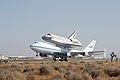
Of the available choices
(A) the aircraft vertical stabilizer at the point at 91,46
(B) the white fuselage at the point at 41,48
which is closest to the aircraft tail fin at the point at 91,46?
(A) the aircraft vertical stabilizer at the point at 91,46

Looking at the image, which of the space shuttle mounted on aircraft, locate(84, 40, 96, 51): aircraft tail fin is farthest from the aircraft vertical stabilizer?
the space shuttle mounted on aircraft

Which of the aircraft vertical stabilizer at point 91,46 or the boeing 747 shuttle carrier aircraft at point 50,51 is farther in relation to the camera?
the aircraft vertical stabilizer at point 91,46

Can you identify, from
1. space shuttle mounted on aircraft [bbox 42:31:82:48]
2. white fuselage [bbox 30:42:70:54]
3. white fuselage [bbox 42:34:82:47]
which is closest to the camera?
white fuselage [bbox 30:42:70:54]

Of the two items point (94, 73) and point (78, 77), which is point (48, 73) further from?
point (78, 77)

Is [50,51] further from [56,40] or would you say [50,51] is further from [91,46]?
[56,40]

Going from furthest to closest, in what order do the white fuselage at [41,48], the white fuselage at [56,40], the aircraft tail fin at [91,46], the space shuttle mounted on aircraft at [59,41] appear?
the space shuttle mounted on aircraft at [59,41] → the white fuselage at [56,40] → the aircraft tail fin at [91,46] → the white fuselage at [41,48]

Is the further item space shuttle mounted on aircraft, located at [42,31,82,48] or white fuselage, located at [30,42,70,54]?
space shuttle mounted on aircraft, located at [42,31,82,48]

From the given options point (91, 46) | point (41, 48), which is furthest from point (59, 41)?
point (41, 48)

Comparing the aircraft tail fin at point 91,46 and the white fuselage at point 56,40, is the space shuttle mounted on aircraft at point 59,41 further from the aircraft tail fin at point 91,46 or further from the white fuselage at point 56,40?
the aircraft tail fin at point 91,46

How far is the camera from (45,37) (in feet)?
318

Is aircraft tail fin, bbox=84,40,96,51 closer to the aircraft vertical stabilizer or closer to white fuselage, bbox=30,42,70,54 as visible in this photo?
the aircraft vertical stabilizer

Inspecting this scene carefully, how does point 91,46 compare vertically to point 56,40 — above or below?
below

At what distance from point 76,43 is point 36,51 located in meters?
57.8

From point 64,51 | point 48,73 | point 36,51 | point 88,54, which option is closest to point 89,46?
point 88,54
